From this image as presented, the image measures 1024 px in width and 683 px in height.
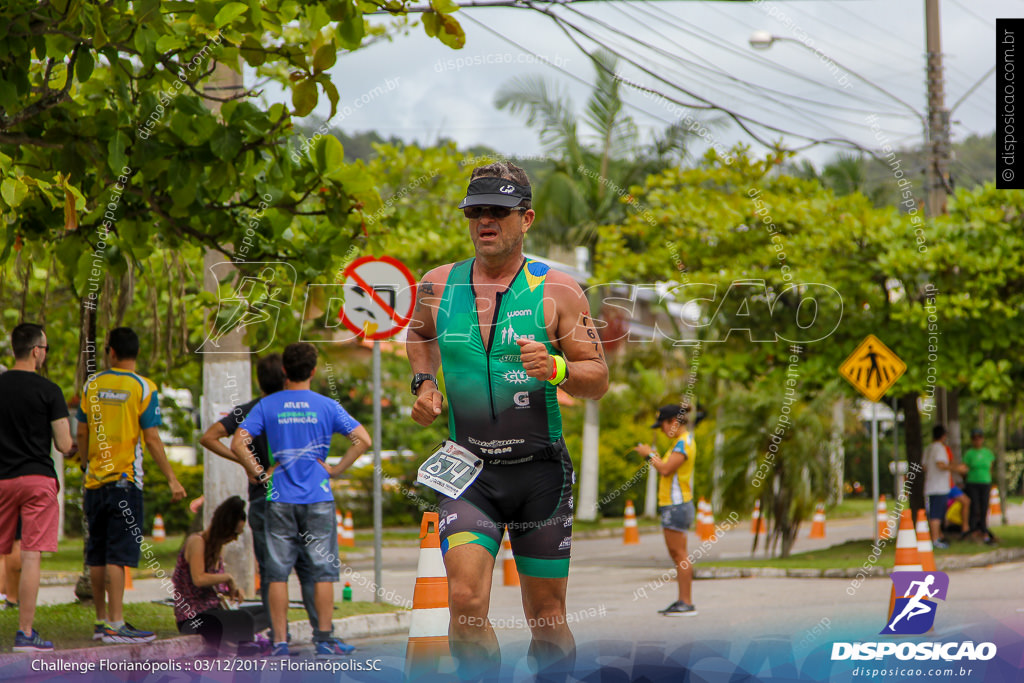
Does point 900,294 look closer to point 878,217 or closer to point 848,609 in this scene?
point 878,217

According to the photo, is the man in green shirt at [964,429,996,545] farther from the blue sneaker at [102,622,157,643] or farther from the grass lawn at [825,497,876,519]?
the blue sneaker at [102,622,157,643]

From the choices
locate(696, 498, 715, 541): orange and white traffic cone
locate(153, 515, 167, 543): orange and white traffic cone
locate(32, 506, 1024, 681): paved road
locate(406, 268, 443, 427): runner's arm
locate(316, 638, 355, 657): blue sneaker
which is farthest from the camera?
locate(153, 515, 167, 543): orange and white traffic cone

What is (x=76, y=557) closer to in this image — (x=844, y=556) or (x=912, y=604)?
(x=844, y=556)

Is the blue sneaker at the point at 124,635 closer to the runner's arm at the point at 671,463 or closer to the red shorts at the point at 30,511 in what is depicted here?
the red shorts at the point at 30,511

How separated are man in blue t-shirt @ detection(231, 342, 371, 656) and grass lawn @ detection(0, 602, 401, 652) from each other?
1.08 meters

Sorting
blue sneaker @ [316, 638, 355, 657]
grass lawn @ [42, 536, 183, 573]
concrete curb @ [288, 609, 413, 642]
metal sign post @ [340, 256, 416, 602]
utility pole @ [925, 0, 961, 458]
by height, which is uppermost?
utility pole @ [925, 0, 961, 458]

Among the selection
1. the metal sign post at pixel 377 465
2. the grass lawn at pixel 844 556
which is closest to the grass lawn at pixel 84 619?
the metal sign post at pixel 377 465

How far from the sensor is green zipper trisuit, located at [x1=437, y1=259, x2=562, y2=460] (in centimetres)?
424

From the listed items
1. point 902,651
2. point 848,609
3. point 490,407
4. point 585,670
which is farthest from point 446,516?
point 848,609

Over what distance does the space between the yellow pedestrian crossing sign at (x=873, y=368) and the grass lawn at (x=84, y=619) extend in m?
6.62

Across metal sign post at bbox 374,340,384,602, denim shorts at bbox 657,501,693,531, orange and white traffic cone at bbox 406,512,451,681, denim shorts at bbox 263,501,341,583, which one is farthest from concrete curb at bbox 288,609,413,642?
orange and white traffic cone at bbox 406,512,451,681

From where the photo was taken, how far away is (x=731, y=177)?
16.8 metres

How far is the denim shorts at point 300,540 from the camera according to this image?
7336mm

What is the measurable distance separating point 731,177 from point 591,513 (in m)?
13.5
